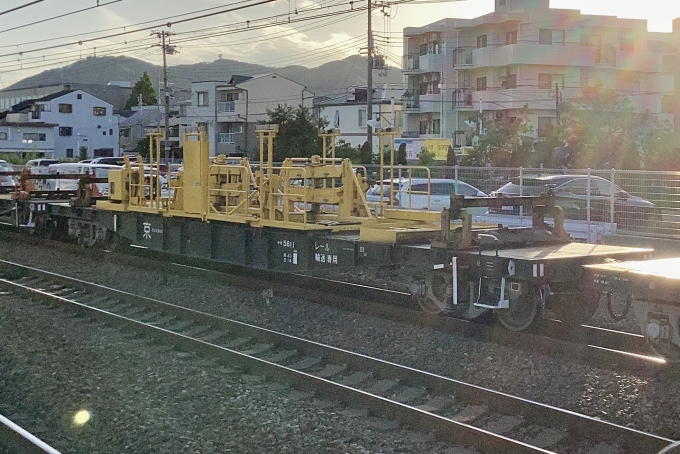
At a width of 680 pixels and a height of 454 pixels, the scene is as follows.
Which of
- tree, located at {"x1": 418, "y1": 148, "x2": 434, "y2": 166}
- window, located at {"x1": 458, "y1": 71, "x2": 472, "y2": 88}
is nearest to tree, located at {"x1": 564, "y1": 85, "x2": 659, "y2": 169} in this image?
tree, located at {"x1": 418, "y1": 148, "x2": 434, "y2": 166}

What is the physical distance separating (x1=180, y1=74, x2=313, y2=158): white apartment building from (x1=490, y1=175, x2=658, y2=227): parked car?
136 feet

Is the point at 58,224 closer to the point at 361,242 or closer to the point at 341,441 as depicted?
the point at 361,242

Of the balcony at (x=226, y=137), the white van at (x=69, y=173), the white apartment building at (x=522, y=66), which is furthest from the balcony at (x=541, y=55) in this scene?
the white van at (x=69, y=173)

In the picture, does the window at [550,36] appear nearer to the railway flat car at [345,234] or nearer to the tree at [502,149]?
the tree at [502,149]

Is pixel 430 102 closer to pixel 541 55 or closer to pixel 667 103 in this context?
pixel 541 55

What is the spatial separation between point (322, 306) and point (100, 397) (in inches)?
187

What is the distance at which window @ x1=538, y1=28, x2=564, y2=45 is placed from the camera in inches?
1984

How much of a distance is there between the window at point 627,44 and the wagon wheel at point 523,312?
1863 inches

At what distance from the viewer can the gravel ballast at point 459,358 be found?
24.3 ft

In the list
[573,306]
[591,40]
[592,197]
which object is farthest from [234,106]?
[573,306]

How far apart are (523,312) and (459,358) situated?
1099mm

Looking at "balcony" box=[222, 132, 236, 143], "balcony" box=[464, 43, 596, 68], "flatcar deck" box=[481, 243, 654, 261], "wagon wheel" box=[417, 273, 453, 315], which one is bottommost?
"wagon wheel" box=[417, 273, 453, 315]

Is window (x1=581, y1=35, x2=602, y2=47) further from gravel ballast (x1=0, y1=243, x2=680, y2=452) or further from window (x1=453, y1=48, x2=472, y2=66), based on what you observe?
gravel ballast (x1=0, y1=243, x2=680, y2=452)

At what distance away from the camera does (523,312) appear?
9.74 meters
